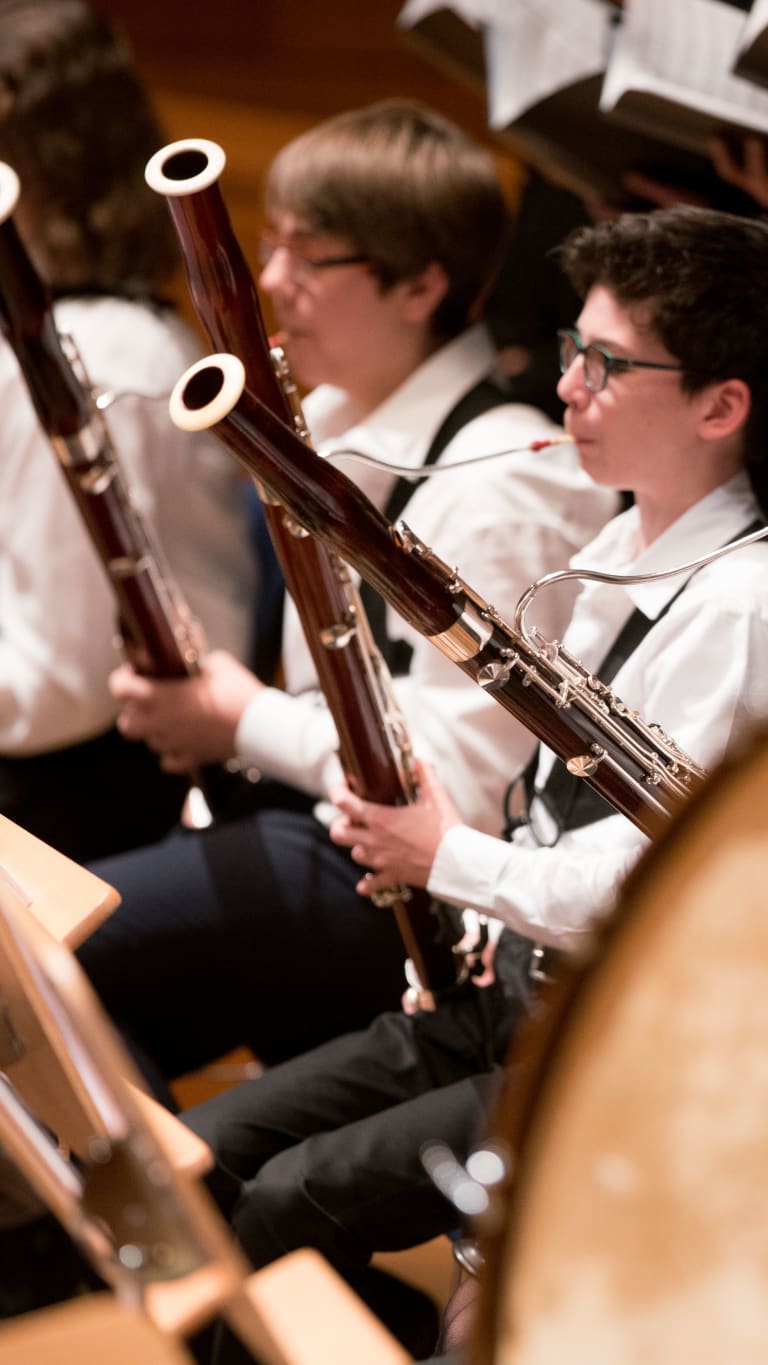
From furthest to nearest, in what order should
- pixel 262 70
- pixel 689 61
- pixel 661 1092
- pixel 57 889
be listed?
1. pixel 262 70
2. pixel 689 61
3. pixel 57 889
4. pixel 661 1092

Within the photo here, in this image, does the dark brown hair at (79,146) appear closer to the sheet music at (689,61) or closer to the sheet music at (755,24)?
the sheet music at (689,61)

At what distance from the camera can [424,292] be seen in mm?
1382

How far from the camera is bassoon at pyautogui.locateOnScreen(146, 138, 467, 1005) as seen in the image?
3.07 ft

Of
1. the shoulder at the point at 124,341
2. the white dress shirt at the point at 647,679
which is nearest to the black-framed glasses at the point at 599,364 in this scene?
the white dress shirt at the point at 647,679

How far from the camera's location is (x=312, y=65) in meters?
3.35

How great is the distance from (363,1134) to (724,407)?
0.65 meters

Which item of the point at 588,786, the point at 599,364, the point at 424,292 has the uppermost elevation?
the point at 599,364

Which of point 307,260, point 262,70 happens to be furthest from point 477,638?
point 262,70

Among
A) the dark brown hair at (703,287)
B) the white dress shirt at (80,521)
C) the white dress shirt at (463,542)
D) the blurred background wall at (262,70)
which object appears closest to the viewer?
the dark brown hair at (703,287)

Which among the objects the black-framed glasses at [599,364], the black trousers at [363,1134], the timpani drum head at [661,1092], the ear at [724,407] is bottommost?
the black trousers at [363,1134]

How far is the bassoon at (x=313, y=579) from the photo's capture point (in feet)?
3.07

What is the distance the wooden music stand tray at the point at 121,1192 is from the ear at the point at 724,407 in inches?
24.5

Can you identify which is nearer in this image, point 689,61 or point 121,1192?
point 121,1192

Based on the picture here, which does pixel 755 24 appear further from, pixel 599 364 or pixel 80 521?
Result: pixel 80 521
